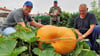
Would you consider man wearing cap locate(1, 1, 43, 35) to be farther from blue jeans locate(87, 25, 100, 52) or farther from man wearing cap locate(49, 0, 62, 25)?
man wearing cap locate(49, 0, 62, 25)

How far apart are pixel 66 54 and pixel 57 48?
3.8 inches

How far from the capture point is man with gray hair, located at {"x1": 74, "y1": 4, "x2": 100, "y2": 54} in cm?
345

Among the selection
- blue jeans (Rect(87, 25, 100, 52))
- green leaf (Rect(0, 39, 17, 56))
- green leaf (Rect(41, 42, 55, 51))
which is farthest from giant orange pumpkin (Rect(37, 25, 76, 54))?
blue jeans (Rect(87, 25, 100, 52))

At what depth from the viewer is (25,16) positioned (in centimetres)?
315

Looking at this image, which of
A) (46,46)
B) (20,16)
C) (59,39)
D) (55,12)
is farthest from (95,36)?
(55,12)

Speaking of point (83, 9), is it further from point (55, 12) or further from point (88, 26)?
point (55, 12)

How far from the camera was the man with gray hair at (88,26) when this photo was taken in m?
3.45

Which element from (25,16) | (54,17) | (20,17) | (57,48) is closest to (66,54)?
(57,48)

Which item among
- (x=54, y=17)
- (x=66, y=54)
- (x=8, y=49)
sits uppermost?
(x=8, y=49)

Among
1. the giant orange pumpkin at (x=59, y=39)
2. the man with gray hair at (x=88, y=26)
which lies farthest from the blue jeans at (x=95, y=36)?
the giant orange pumpkin at (x=59, y=39)

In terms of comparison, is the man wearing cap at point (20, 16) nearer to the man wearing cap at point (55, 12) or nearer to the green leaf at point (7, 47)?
the green leaf at point (7, 47)

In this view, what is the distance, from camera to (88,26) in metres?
3.84

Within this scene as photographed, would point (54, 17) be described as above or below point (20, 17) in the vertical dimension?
below

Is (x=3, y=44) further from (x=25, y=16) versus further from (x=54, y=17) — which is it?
(x=54, y=17)
